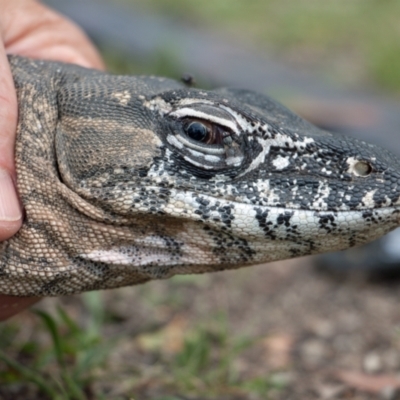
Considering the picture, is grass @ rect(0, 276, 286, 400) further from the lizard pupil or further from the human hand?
the lizard pupil

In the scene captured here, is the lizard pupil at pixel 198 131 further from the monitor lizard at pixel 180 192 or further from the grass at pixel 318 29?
the grass at pixel 318 29

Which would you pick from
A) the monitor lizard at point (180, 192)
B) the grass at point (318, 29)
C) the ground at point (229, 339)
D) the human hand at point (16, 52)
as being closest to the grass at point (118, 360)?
the ground at point (229, 339)

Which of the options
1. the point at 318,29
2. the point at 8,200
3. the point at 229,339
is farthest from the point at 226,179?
the point at 318,29

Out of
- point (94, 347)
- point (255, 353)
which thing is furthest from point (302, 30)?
point (94, 347)

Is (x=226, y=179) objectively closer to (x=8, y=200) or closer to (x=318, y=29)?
(x=8, y=200)

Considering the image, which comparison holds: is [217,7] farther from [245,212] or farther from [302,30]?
[245,212]

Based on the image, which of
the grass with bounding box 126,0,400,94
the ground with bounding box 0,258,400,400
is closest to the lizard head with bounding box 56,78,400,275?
→ the ground with bounding box 0,258,400,400

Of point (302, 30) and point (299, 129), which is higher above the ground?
point (299, 129)
